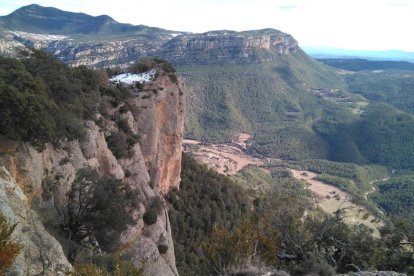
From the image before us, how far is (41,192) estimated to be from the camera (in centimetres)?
2252

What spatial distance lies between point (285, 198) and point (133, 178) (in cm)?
1532

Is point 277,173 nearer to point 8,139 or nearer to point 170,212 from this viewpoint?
point 170,212

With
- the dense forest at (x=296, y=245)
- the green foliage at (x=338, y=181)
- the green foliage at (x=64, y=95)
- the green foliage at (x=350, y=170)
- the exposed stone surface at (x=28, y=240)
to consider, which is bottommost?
the green foliage at (x=350, y=170)

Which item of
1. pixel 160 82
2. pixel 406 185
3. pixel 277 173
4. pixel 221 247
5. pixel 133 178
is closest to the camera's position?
pixel 221 247

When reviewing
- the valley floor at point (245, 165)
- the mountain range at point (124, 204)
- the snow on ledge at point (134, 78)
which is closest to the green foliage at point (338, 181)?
the valley floor at point (245, 165)

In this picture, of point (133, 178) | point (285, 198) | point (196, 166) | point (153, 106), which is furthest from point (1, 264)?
point (196, 166)

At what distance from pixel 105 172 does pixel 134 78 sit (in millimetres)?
21818

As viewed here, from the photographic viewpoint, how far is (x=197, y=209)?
5262 centimetres

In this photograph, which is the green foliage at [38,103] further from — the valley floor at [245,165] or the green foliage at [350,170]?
the green foliage at [350,170]

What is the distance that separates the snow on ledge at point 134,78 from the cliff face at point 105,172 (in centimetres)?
169

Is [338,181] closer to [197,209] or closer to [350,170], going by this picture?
[350,170]

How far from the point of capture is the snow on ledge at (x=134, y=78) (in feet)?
159

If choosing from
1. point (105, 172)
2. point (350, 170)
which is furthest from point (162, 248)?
point (350, 170)

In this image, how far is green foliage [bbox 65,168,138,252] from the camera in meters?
23.0
